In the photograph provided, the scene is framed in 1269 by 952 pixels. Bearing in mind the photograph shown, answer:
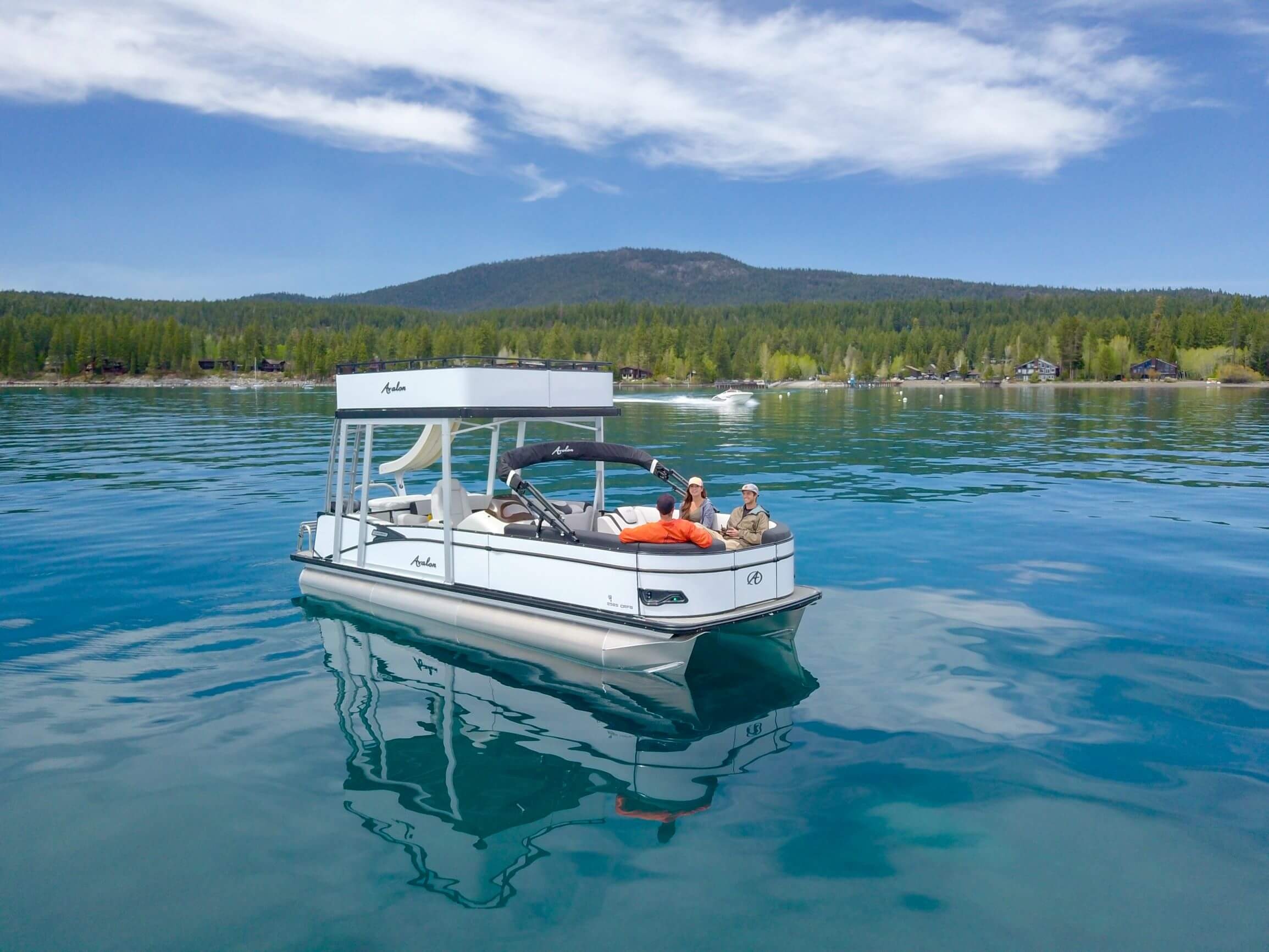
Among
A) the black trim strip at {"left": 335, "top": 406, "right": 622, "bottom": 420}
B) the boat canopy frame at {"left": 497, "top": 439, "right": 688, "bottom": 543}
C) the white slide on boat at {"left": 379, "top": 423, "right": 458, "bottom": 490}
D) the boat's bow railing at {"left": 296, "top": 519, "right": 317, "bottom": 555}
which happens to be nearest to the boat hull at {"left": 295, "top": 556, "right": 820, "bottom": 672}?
the boat canopy frame at {"left": 497, "top": 439, "right": 688, "bottom": 543}

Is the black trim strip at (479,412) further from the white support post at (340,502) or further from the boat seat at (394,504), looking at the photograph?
the boat seat at (394,504)

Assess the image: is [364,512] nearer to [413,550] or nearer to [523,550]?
[413,550]

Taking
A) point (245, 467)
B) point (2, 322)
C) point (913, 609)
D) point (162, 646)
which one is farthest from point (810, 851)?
point (2, 322)

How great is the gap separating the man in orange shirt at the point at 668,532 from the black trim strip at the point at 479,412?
257cm

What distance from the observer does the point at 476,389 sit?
516 inches

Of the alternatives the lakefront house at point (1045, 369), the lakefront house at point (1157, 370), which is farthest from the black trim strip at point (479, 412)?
the lakefront house at point (1045, 369)

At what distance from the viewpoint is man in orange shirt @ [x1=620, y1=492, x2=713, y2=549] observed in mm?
11382

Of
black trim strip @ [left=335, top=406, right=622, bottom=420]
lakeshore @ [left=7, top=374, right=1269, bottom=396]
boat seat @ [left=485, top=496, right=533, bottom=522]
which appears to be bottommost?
boat seat @ [left=485, top=496, right=533, bottom=522]

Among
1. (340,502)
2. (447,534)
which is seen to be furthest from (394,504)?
(447,534)

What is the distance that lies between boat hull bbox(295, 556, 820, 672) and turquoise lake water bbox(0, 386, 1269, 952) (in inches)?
14.2

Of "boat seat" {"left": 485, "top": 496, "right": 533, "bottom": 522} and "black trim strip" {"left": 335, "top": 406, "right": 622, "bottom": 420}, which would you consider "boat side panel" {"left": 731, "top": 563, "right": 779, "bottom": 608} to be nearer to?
"black trim strip" {"left": 335, "top": 406, "right": 622, "bottom": 420}

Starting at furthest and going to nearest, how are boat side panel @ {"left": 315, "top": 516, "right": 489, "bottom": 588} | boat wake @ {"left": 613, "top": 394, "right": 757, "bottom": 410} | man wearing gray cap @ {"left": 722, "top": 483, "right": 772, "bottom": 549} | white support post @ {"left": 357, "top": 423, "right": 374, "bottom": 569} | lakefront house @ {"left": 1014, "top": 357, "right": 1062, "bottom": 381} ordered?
1. lakefront house @ {"left": 1014, "top": 357, "right": 1062, "bottom": 381}
2. boat wake @ {"left": 613, "top": 394, "right": 757, "bottom": 410}
3. white support post @ {"left": 357, "top": 423, "right": 374, "bottom": 569}
4. boat side panel @ {"left": 315, "top": 516, "right": 489, "bottom": 588}
5. man wearing gray cap @ {"left": 722, "top": 483, "right": 772, "bottom": 549}

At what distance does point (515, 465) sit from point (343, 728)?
436cm

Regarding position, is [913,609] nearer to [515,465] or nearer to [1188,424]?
[515,465]
